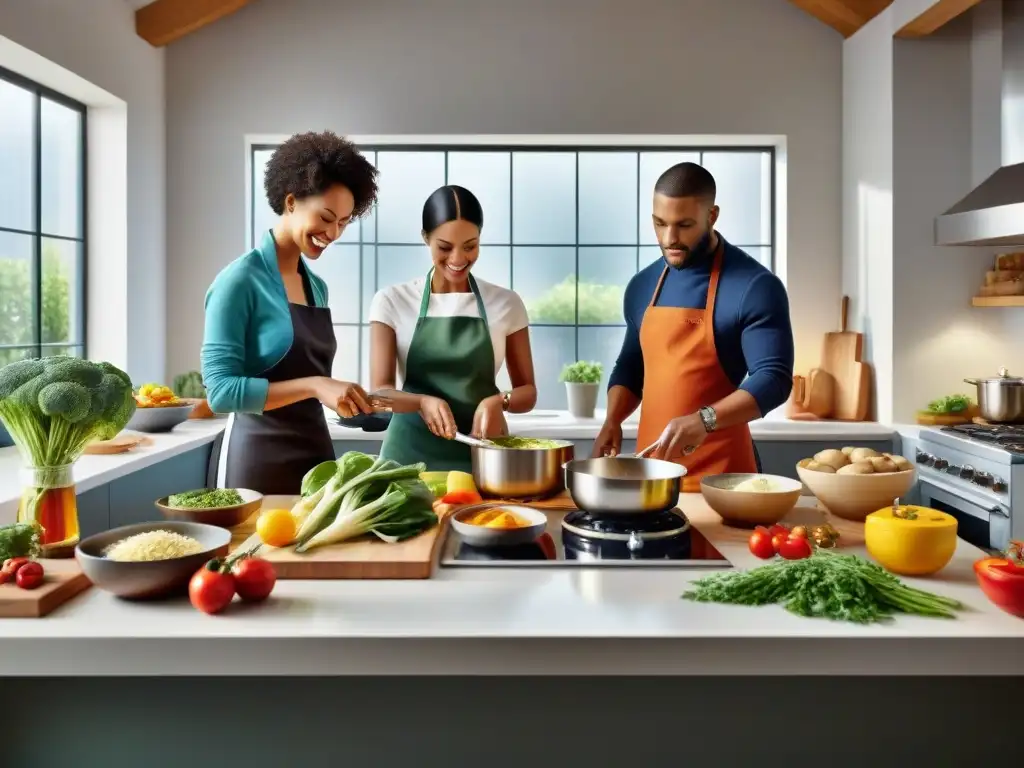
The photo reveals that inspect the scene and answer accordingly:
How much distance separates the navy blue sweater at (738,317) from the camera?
7.80ft

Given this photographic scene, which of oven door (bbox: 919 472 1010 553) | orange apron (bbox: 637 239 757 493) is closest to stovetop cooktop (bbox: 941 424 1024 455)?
oven door (bbox: 919 472 1010 553)

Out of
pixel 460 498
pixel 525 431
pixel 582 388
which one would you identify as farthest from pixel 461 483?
pixel 582 388

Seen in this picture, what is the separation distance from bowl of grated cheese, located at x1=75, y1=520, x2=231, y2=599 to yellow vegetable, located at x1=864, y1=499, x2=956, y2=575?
1.12m

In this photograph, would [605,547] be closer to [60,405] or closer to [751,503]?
[751,503]

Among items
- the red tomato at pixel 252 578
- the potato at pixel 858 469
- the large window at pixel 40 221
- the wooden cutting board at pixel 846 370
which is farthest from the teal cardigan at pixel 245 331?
the wooden cutting board at pixel 846 370

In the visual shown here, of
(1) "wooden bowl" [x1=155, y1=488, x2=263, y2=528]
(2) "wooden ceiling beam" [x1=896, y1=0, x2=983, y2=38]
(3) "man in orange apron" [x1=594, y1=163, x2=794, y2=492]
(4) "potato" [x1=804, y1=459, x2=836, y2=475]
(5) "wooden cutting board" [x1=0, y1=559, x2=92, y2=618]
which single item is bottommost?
(5) "wooden cutting board" [x1=0, y1=559, x2=92, y2=618]

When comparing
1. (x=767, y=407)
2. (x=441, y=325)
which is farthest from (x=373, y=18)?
(x=767, y=407)

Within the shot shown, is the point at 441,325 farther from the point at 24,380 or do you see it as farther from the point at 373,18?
the point at 373,18

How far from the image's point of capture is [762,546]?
1.66m

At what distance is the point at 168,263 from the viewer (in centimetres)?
466

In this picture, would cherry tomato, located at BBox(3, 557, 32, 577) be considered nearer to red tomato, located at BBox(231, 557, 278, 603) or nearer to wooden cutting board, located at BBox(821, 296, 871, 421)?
red tomato, located at BBox(231, 557, 278, 603)

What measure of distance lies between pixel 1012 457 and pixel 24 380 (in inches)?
119

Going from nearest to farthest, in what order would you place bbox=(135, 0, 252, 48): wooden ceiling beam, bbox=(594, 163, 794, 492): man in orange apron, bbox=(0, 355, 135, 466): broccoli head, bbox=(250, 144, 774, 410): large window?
1. bbox=(0, 355, 135, 466): broccoli head
2. bbox=(594, 163, 794, 492): man in orange apron
3. bbox=(135, 0, 252, 48): wooden ceiling beam
4. bbox=(250, 144, 774, 410): large window

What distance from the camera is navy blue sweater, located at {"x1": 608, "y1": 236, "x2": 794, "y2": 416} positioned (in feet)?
7.80
